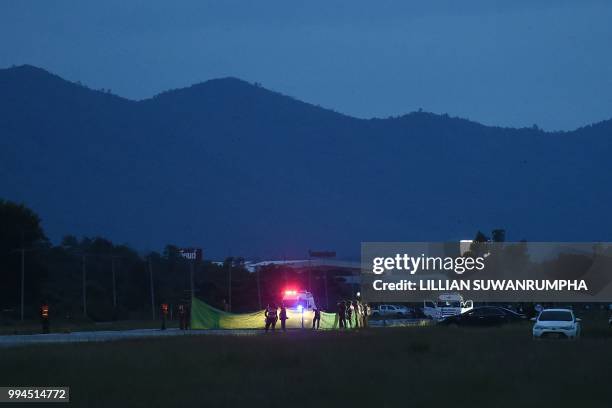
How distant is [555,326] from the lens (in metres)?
41.9

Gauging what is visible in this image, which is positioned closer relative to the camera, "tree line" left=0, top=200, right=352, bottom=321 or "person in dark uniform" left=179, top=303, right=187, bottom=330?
"person in dark uniform" left=179, top=303, right=187, bottom=330

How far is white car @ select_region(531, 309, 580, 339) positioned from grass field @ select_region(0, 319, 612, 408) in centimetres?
612

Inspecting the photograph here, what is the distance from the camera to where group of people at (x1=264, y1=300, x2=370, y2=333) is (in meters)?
52.0

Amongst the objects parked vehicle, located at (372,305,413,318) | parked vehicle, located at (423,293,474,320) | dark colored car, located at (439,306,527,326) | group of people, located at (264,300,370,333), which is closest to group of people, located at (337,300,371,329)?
group of people, located at (264,300,370,333)

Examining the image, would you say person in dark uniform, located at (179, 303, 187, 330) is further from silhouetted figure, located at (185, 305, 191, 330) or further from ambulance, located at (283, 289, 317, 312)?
ambulance, located at (283, 289, 317, 312)

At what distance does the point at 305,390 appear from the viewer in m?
21.2

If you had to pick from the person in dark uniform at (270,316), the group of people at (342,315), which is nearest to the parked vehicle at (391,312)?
the group of people at (342,315)

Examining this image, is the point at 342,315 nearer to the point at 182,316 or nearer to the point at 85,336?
the point at 182,316

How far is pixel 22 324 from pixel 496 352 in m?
48.1

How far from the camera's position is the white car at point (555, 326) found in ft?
137

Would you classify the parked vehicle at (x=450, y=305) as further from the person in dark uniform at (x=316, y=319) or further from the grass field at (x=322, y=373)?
the grass field at (x=322, y=373)

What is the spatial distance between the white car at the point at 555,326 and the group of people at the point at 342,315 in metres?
14.1

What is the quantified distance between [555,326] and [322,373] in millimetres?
20034

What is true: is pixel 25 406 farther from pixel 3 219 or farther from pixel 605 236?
pixel 605 236
